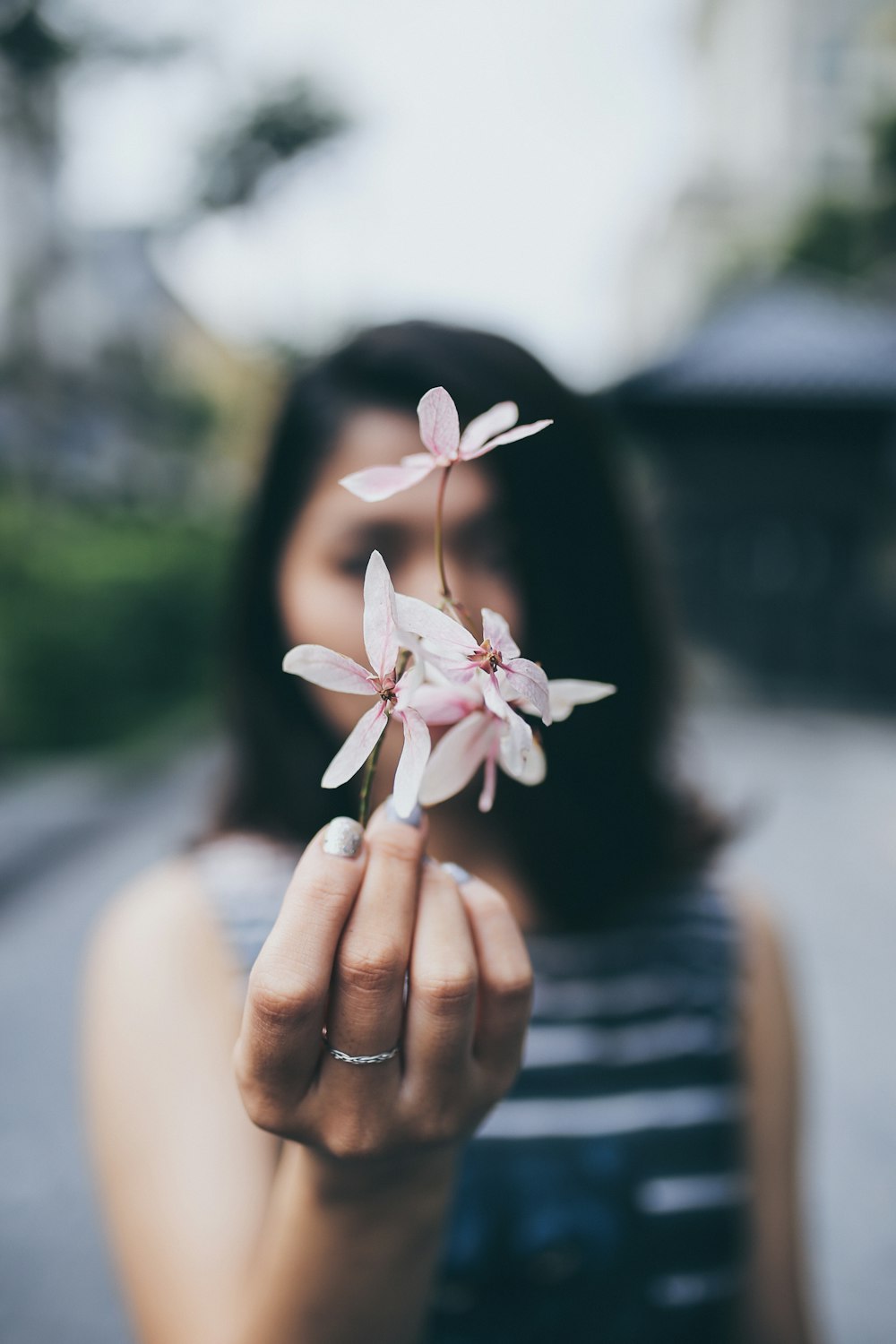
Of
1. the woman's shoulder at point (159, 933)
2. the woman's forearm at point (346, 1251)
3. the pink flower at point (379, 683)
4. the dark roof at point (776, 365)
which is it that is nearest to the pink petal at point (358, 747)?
the pink flower at point (379, 683)

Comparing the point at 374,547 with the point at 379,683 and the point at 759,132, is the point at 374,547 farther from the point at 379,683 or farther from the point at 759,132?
the point at 759,132

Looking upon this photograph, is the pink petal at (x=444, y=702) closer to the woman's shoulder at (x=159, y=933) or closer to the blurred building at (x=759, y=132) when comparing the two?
the woman's shoulder at (x=159, y=933)

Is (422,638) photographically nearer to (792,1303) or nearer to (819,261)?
(792,1303)

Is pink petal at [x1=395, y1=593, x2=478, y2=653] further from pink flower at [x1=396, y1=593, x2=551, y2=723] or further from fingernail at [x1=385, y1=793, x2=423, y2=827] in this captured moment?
fingernail at [x1=385, y1=793, x2=423, y2=827]

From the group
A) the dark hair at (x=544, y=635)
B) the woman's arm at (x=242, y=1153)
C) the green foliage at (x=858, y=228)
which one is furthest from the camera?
the green foliage at (x=858, y=228)

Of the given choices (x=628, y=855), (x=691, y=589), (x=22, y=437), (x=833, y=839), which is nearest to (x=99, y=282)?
(x=22, y=437)

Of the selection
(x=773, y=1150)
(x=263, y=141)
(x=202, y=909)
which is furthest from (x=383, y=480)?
(x=263, y=141)

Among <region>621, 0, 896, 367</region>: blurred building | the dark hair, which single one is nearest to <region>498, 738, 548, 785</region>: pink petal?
the dark hair
